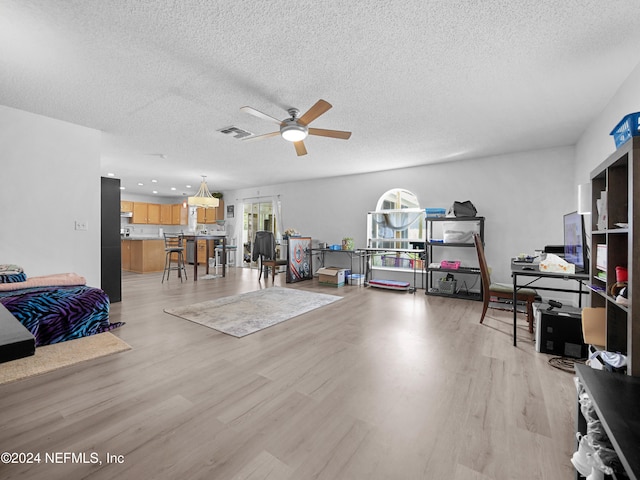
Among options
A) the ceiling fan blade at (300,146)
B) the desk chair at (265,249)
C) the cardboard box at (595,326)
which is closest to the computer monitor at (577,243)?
the cardboard box at (595,326)

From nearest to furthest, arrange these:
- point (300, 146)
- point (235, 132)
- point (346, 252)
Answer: point (300, 146)
point (235, 132)
point (346, 252)

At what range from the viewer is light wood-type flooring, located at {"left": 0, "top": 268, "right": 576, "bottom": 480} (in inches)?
49.6

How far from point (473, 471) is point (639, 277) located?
1.08 m

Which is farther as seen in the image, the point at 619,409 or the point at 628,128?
the point at 628,128

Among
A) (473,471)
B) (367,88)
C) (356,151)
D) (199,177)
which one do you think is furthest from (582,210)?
(199,177)

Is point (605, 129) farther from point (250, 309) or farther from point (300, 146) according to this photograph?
point (250, 309)

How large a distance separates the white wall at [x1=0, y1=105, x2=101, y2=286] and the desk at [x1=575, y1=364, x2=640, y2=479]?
5030mm

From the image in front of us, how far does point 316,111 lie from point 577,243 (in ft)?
8.86

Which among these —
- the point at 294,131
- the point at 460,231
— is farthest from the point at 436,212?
the point at 294,131

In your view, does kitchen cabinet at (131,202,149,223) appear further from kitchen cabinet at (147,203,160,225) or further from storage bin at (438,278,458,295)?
storage bin at (438,278,458,295)

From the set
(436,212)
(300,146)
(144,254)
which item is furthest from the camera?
(144,254)

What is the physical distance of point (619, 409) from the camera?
92 centimetres

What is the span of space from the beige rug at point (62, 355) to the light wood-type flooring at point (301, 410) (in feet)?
0.35

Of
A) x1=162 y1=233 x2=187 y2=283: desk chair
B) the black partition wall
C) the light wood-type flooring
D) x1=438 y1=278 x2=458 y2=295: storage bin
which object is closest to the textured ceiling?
the black partition wall
